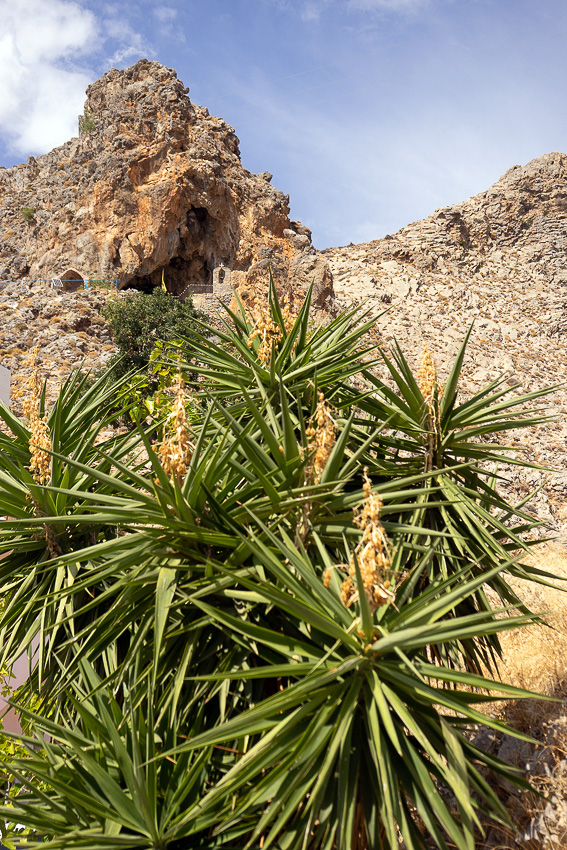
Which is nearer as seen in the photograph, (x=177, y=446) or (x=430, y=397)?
(x=177, y=446)

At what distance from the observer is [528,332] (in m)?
26.1

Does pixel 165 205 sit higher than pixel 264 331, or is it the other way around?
pixel 165 205

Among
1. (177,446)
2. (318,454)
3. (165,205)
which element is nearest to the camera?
(318,454)

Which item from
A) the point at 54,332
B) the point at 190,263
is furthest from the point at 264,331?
the point at 190,263

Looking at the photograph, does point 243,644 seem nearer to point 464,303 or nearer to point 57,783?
point 57,783

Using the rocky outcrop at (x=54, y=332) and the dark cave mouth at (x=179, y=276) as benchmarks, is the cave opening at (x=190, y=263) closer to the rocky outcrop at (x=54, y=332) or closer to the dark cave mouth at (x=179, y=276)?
the dark cave mouth at (x=179, y=276)

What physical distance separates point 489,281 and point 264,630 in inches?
1150

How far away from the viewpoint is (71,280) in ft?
80.6

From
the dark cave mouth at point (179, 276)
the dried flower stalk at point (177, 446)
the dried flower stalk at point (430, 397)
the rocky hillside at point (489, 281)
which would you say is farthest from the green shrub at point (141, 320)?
the dried flower stalk at point (177, 446)

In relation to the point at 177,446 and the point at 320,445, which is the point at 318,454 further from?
the point at 177,446

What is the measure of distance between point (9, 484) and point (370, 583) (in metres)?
2.90

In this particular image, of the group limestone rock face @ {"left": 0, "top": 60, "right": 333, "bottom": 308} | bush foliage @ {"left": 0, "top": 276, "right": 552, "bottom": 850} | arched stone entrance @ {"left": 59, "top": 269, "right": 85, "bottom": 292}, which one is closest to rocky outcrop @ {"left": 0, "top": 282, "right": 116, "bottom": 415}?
arched stone entrance @ {"left": 59, "top": 269, "right": 85, "bottom": 292}

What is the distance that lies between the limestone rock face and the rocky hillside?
15.1ft

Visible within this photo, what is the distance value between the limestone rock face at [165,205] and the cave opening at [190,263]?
0.14ft
